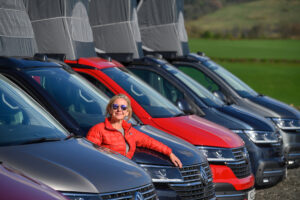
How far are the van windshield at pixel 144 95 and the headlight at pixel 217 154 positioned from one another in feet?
2.73

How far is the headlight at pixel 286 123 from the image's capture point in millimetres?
11828

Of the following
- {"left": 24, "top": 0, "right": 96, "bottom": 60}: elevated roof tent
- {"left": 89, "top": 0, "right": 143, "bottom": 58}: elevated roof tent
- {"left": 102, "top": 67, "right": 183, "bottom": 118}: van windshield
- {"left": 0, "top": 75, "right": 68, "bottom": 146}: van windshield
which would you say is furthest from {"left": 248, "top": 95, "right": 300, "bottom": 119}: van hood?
{"left": 0, "top": 75, "right": 68, "bottom": 146}: van windshield

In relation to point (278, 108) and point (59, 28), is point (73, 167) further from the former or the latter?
point (278, 108)

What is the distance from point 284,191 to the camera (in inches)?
412

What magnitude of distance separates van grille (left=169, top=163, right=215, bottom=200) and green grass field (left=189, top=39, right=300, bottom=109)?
20638mm

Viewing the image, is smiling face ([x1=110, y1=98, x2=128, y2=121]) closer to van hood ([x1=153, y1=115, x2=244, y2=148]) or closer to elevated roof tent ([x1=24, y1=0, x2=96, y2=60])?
van hood ([x1=153, y1=115, x2=244, y2=148])

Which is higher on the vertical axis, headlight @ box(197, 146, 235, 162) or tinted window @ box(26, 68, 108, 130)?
tinted window @ box(26, 68, 108, 130)

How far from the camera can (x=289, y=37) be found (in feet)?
342

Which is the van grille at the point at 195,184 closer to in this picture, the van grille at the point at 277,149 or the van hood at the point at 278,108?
the van grille at the point at 277,149

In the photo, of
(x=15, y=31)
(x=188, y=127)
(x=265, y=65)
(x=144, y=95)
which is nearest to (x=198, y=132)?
(x=188, y=127)

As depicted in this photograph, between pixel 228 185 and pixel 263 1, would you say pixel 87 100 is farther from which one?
pixel 263 1

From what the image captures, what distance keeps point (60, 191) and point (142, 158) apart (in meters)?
1.92

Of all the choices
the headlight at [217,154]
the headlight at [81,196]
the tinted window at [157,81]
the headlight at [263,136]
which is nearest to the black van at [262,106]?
the tinted window at [157,81]

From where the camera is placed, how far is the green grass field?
41.6m
